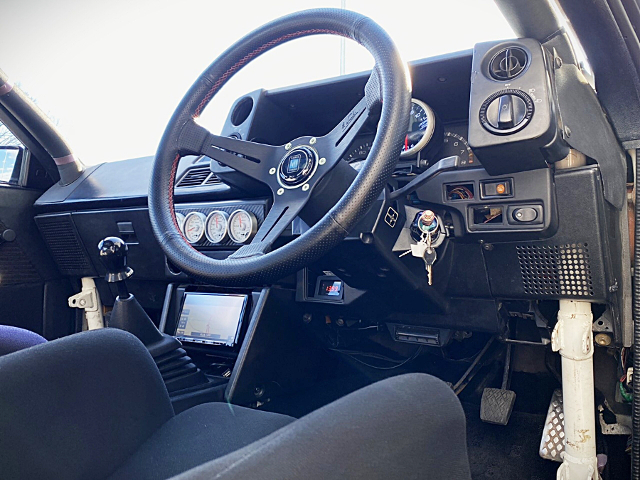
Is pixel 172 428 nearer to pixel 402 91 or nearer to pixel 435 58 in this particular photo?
pixel 402 91

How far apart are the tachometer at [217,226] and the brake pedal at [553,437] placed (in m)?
0.97

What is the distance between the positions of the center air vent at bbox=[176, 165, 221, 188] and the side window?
0.75 m

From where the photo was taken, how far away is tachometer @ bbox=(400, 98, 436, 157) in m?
1.27

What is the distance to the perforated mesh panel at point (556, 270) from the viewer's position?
1.10 m

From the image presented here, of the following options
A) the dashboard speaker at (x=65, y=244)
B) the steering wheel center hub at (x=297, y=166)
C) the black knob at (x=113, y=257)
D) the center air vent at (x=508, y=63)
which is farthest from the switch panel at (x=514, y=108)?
the dashboard speaker at (x=65, y=244)

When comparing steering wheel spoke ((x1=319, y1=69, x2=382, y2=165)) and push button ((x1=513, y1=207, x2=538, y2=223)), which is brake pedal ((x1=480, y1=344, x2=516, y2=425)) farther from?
steering wheel spoke ((x1=319, y1=69, x2=382, y2=165))

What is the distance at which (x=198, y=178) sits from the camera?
5.58 ft

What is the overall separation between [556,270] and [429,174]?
33 cm

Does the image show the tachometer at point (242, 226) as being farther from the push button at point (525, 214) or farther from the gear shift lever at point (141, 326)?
the push button at point (525, 214)

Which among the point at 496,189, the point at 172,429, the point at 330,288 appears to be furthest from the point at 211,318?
the point at 496,189

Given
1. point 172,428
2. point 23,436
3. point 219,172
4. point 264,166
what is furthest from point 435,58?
point 23,436

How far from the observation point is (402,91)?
88cm

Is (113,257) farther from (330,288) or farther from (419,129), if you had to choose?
(419,129)

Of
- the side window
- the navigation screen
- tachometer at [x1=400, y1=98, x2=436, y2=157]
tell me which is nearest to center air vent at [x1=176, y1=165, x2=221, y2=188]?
the navigation screen
